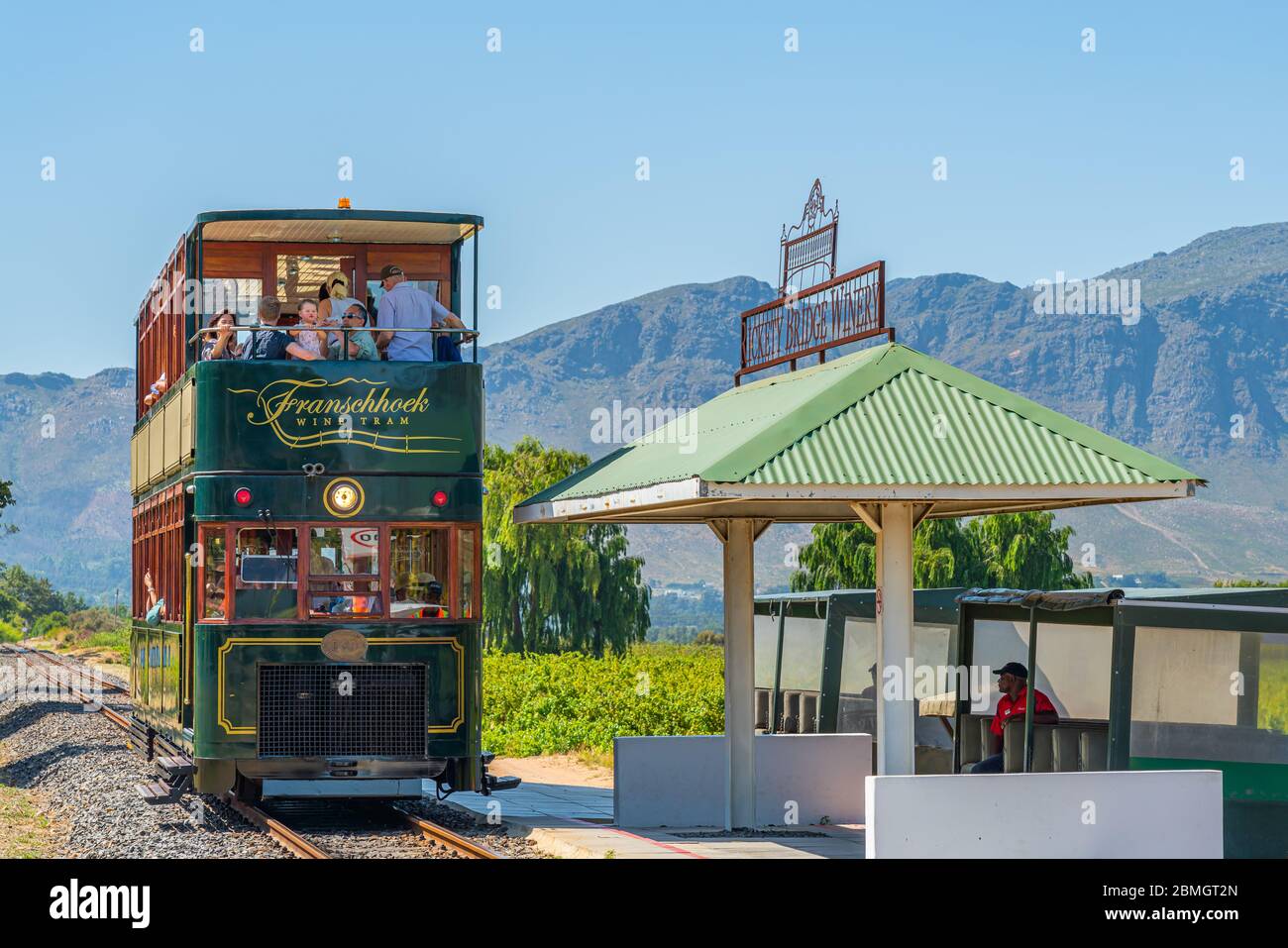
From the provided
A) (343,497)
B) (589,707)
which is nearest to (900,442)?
(343,497)

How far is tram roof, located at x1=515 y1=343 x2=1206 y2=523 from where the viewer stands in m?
13.4

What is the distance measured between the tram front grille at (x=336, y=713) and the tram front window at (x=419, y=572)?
603 millimetres

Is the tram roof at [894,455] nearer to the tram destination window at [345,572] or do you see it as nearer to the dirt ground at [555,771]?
the tram destination window at [345,572]

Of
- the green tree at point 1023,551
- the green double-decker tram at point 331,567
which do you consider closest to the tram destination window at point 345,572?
the green double-decker tram at point 331,567

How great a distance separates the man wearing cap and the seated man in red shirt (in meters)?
6.10

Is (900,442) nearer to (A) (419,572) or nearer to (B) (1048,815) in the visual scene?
(B) (1048,815)

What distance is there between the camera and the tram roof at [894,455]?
43.9 ft

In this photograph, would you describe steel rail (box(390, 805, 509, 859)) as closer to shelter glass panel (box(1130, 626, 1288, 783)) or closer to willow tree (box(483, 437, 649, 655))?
shelter glass panel (box(1130, 626, 1288, 783))

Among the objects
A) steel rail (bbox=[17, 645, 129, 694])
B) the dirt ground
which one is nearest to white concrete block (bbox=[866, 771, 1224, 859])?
the dirt ground

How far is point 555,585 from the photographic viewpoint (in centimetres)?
5525

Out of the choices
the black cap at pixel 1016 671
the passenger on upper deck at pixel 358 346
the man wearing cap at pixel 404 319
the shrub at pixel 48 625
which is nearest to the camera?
the black cap at pixel 1016 671

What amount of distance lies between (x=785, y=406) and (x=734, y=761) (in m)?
3.92

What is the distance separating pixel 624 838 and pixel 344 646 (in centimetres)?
312
